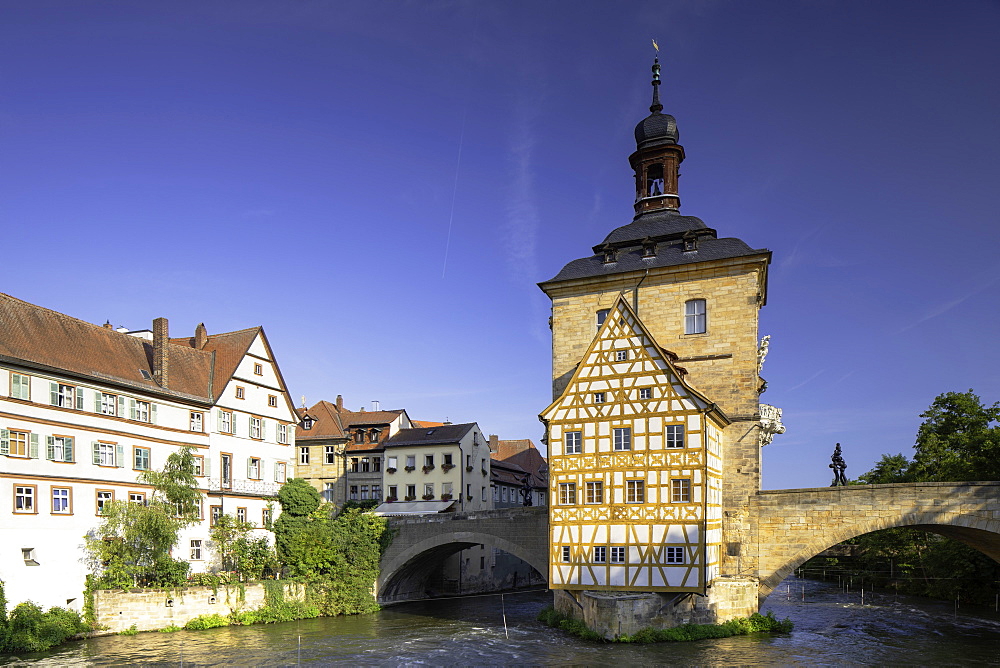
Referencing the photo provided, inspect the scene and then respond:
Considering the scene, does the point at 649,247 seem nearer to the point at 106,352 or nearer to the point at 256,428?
the point at 256,428

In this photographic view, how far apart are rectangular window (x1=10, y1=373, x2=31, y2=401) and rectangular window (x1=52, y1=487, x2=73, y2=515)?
3.63 m

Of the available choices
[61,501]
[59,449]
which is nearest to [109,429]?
[59,449]

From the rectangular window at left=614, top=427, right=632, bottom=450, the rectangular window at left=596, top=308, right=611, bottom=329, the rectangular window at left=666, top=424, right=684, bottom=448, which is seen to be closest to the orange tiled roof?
the rectangular window at left=596, top=308, right=611, bottom=329

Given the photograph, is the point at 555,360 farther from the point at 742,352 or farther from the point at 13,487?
the point at 13,487

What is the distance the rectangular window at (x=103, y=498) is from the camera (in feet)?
101

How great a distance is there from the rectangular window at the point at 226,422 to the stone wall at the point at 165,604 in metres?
7.94

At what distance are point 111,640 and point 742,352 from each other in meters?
26.4

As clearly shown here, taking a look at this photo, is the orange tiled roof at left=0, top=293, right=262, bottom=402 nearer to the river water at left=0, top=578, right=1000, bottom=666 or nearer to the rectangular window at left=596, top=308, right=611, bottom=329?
the river water at left=0, top=578, right=1000, bottom=666

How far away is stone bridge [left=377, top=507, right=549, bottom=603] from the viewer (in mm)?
35688

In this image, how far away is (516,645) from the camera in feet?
92.2

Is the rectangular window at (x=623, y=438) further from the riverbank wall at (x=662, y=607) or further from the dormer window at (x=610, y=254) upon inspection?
the dormer window at (x=610, y=254)

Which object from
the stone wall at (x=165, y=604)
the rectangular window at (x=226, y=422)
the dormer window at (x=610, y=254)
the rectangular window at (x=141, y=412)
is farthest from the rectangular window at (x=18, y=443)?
the dormer window at (x=610, y=254)

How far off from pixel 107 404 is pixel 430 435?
67.9ft

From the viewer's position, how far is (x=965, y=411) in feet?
133
